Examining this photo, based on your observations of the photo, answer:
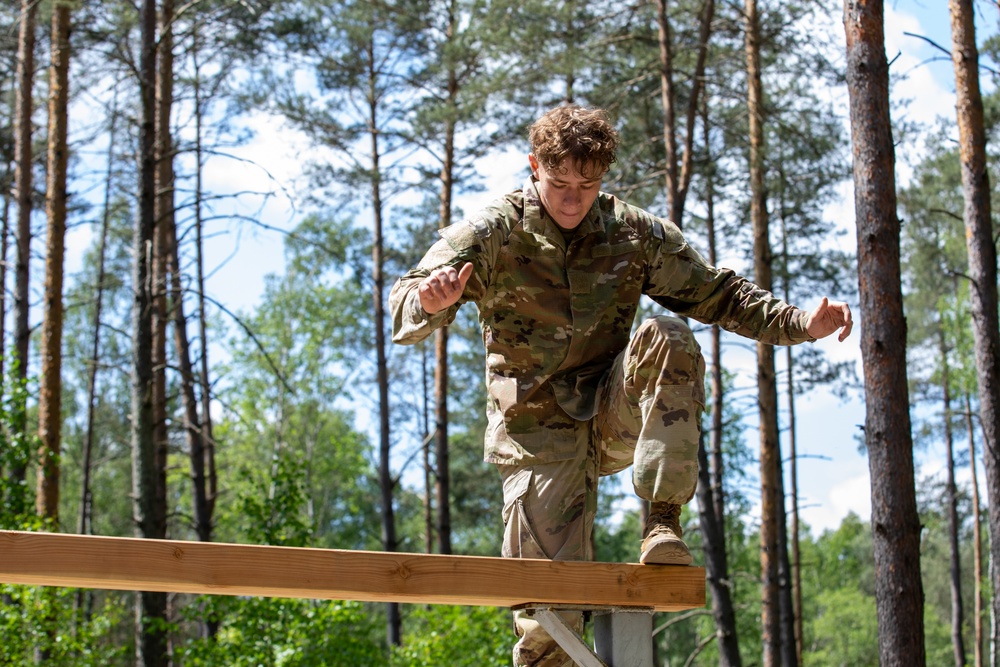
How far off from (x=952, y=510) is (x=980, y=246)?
56.4ft

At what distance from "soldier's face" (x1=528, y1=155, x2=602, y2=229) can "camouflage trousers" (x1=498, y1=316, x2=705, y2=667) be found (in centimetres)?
48

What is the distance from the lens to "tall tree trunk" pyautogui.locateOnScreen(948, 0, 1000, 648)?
951 centimetres

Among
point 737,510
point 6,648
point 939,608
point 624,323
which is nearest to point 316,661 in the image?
point 6,648

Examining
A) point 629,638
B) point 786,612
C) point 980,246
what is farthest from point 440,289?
point 786,612

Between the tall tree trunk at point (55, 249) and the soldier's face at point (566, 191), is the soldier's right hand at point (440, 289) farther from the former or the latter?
the tall tree trunk at point (55, 249)

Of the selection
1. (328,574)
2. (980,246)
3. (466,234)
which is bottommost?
(328,574)

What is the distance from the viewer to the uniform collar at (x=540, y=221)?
12.1ft

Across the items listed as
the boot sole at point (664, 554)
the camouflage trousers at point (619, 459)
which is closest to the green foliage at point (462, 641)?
the camouflage trousers at point (619, 459)

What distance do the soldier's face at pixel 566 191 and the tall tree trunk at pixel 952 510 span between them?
74.3 ft

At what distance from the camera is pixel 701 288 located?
3779mm

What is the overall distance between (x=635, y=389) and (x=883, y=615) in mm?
3630

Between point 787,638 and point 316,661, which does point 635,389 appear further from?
point 787,638

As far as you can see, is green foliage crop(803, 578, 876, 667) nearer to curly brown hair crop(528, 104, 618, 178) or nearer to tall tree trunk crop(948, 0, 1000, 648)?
tall tree trunk crop(948, 0, 1000, 648)

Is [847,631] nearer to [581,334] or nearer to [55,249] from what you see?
[55,249]
